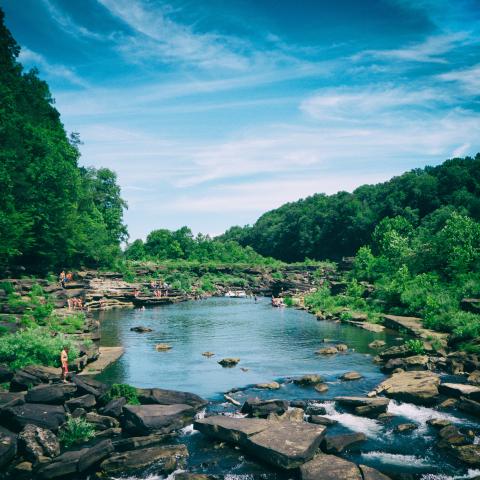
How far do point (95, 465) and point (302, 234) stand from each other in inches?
4702

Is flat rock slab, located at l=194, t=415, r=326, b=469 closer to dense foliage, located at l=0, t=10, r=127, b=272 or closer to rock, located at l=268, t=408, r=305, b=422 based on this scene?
rock, located at l=268, t=408, r=305, b=422

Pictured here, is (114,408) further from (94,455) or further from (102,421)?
(94,455)

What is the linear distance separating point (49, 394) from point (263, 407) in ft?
27.4

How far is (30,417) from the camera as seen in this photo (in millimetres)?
14523

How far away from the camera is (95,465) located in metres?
12.7

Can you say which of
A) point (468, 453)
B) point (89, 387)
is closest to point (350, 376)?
point (468, 453)

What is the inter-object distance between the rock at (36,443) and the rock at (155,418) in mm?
2480

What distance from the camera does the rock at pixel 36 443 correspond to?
12906 millimetres

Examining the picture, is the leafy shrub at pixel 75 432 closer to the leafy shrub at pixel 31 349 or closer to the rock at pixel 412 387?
the leafy shrub at pixel 31 349

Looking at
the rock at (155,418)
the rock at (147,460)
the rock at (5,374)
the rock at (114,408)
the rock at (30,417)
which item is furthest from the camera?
the rock at (5,374)

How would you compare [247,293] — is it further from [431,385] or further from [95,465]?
[95,465]

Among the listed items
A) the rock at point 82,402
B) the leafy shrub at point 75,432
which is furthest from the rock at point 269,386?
the leafy shrub at point 75,432

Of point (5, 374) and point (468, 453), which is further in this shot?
point (5, 374)

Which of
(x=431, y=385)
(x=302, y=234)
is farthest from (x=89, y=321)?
(x=302, y=234)
